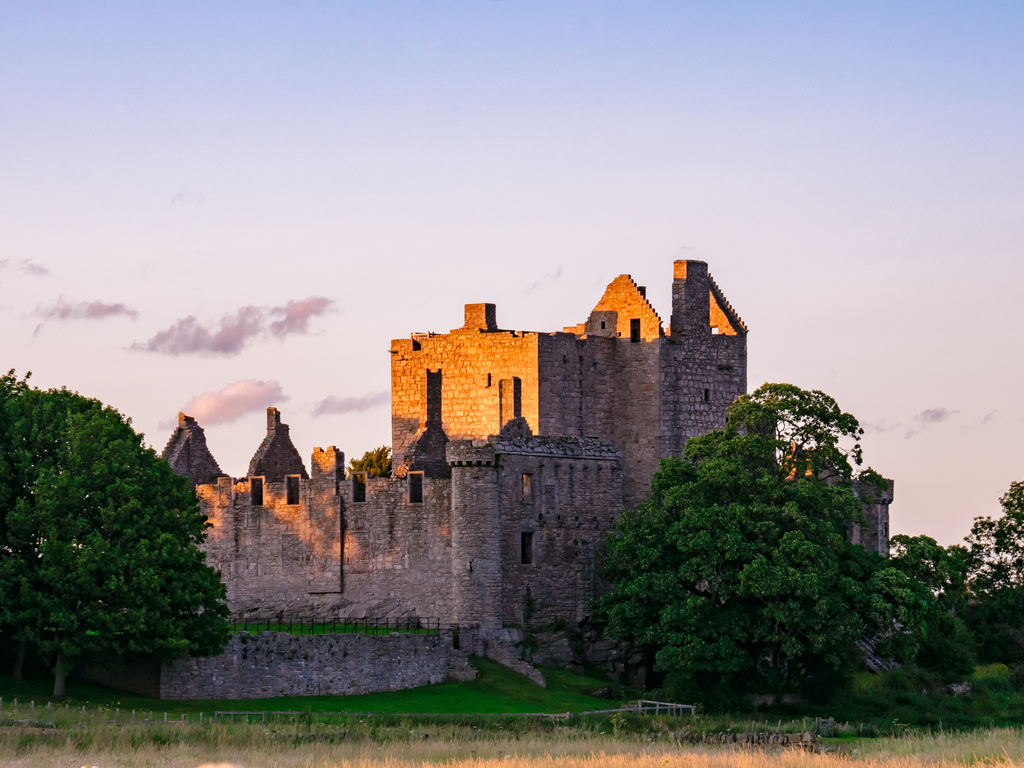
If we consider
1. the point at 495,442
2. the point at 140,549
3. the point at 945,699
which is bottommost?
the point at 945,699

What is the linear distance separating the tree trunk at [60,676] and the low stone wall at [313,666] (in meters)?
3.11

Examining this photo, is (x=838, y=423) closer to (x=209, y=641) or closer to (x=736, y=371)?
(x=736, y=371)

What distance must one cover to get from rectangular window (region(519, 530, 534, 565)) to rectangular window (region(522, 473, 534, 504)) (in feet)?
3.55

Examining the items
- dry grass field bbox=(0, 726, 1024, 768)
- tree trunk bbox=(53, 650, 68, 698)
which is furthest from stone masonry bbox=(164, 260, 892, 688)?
dry grass field bbox=(0, 726, 1024, 768)

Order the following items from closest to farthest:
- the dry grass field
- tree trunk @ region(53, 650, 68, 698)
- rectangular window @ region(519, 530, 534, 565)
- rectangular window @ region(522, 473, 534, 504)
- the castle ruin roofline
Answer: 1. the dry grass field
2. tree trunk @ region(53, 650, 68, 698)
3. rectangular window @ region(519, 530, 534, 565)
4. rectangular window @ region(522, 473, 534, 504)
5. the castle ruin roofline

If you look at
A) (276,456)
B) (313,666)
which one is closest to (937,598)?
(313,666)

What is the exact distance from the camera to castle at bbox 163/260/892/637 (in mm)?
69312

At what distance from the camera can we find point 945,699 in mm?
73375

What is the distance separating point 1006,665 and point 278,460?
3190 cm

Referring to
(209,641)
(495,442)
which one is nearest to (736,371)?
(495,442)

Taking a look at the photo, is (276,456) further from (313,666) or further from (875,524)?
(875,524)

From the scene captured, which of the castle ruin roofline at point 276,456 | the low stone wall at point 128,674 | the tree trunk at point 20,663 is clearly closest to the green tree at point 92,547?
the tree trunk at point 20,663

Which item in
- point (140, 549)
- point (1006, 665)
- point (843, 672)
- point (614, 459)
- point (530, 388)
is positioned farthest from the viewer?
point (1006, 665)

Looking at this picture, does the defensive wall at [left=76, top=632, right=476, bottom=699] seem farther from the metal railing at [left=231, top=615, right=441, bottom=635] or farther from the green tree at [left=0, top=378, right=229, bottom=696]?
the green tree at [left=0, top=378, right=229, bottom=696]
